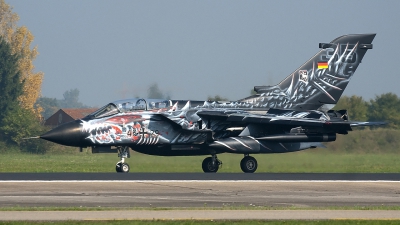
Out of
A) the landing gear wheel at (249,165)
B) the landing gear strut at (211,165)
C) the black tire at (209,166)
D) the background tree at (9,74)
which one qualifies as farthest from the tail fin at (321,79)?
the background tree at (9,74)

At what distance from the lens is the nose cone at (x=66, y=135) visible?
2394 cm

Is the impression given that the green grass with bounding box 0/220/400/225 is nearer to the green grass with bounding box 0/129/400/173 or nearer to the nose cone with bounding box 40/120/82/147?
the nose cone with bounding box 40/120/82/147

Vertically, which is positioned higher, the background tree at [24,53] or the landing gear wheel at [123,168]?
the background tree at [24,53]

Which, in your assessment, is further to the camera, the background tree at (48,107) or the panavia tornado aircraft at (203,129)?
the background tree at (48,107)

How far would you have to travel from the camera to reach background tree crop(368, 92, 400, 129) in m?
34.2

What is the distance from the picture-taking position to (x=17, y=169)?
28656 mm

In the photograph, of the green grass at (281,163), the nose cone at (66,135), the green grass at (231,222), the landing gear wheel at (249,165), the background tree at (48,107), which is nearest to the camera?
the green grass at (231,222)

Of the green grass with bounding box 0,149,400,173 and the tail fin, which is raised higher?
the tail fin

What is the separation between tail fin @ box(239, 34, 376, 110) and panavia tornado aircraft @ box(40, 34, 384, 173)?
12.2 inches

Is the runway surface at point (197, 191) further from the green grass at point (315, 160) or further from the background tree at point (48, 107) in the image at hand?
the background tree at point (48, 107)

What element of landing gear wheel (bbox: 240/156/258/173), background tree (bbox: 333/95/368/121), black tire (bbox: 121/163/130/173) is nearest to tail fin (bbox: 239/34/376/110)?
landing gear wheel (bbox: 240/156/258/173)

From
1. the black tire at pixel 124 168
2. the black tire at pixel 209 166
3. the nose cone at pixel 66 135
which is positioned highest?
the nose cone at pixel 66 135

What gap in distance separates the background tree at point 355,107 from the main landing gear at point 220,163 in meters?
10.5

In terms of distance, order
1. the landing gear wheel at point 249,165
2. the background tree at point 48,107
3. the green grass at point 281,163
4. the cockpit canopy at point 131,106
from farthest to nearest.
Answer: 1. the background tree at point 48,107
2. the green grass at point 281,163
3. the landing gear wheel at point 249,165
4. the cockpit canopy at point 131,106
